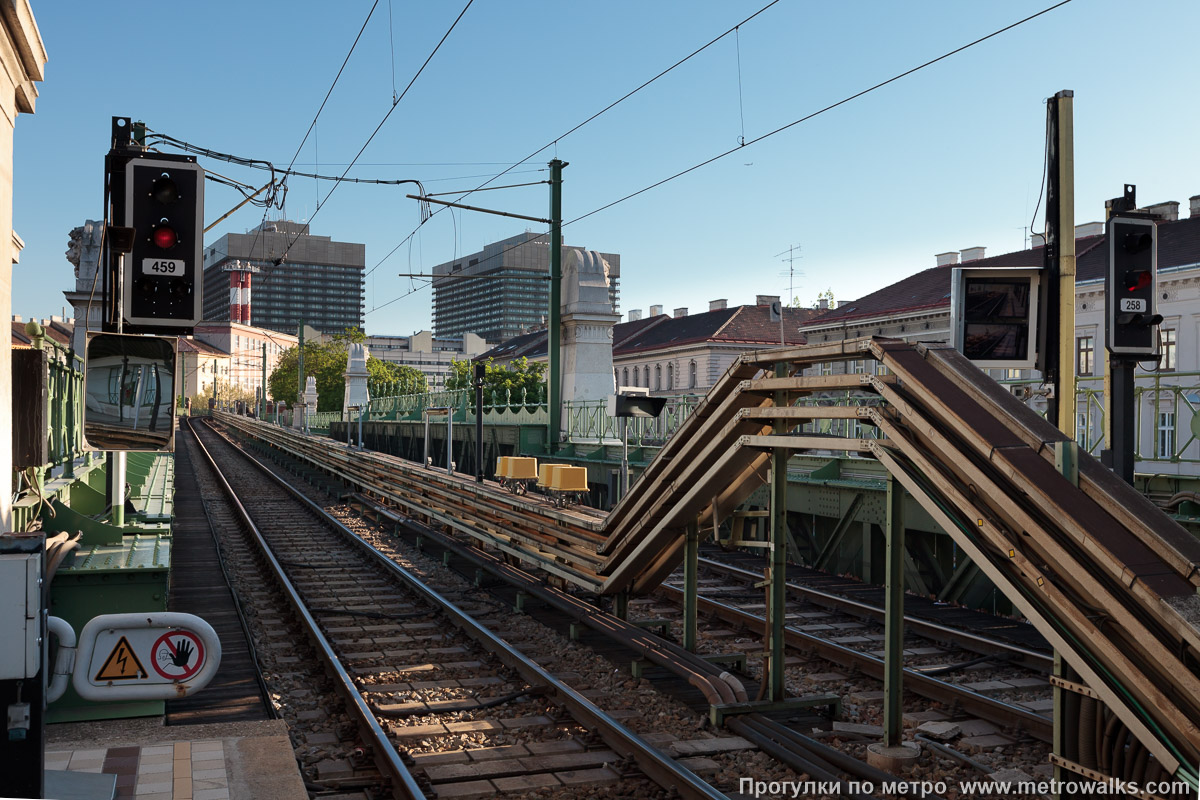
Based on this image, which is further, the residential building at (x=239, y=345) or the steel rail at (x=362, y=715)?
the residential building at (x=239, y=345)

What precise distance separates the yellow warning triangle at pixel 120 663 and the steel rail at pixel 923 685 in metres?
5.84

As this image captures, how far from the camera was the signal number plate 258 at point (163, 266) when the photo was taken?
7.30m

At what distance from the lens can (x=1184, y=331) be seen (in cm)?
3638

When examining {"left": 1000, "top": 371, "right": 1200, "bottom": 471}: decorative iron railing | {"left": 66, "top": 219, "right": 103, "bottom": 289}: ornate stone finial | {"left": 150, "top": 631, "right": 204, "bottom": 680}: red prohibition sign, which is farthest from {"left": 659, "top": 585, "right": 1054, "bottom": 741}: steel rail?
{"left": 66, "top": 219, "right": 103, "bottom": 289}: ornate stone finial

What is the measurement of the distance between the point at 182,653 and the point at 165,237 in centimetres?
383

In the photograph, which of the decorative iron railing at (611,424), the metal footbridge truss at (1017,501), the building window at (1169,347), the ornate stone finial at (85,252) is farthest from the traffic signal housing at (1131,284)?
the building window at (1169,347)

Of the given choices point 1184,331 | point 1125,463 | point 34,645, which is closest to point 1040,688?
point 1125,463

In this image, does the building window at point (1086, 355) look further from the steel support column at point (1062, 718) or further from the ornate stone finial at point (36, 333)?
the ornate stone finial at point (36, 333)

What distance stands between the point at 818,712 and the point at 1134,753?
11.2 feet

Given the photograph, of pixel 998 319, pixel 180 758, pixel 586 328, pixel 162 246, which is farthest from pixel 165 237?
pixel 586 328

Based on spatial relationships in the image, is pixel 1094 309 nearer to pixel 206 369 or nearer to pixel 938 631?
pixel 938 631

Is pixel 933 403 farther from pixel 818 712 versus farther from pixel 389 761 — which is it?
pixel 389 761

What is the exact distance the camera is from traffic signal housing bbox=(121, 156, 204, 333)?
287 inches

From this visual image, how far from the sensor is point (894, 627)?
6.99 metres
